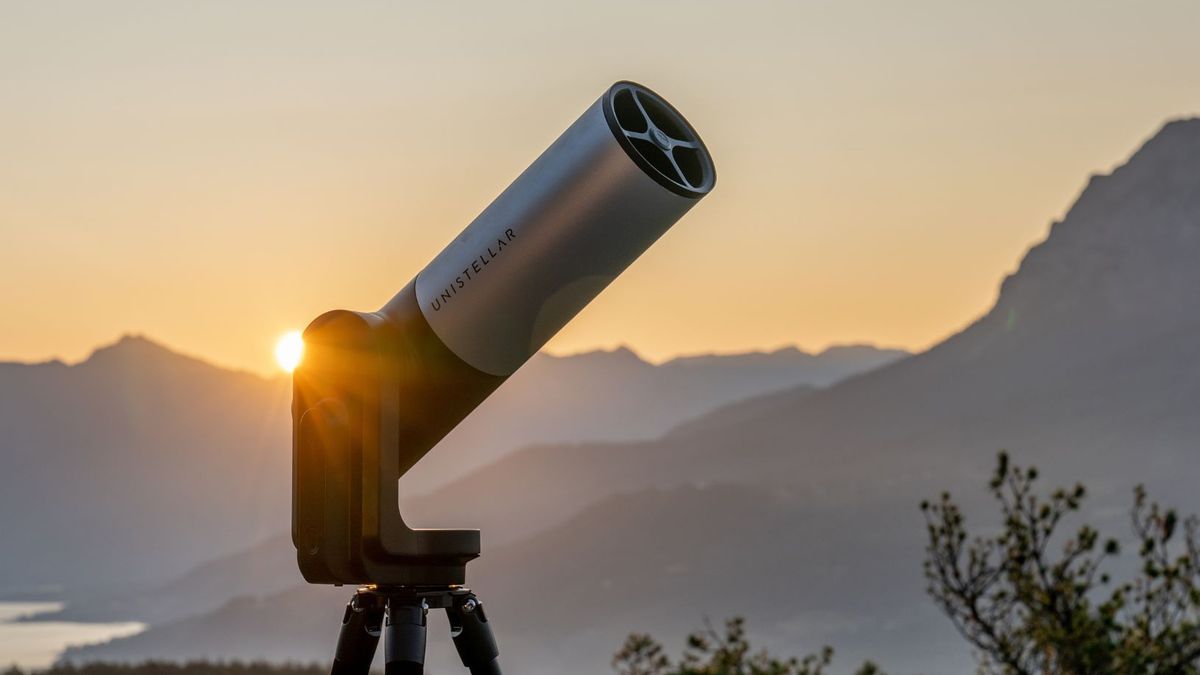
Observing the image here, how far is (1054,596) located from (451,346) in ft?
25.7

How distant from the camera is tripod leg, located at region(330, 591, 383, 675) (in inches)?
203

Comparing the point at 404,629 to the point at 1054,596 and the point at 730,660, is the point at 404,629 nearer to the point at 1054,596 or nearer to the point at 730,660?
the point at 1054,596

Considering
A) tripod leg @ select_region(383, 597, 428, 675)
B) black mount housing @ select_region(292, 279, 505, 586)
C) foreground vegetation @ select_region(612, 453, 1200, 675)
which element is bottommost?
tripod leg @ select_region(383, 597, 428, 675)

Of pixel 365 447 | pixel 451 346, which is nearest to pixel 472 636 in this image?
pixel 365 447

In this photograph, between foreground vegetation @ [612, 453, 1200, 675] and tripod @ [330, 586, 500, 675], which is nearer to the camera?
tripod @ [330, 586, 500, 675]

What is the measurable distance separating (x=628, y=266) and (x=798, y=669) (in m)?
8.46

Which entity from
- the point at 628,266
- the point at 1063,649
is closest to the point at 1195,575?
the point at 1063,649

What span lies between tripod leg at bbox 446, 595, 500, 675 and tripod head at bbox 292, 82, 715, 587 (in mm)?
100

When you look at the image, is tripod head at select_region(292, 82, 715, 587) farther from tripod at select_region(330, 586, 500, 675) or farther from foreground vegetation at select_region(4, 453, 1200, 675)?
foreground vegetation at select_region(4, 453, 1200, 675)

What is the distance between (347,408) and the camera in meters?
5.27

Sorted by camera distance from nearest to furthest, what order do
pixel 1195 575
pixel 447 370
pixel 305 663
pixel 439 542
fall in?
pixel 439 542
pixel 447 370
pixel 1195 575
pixel 305 663

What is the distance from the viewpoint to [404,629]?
5.10 metres

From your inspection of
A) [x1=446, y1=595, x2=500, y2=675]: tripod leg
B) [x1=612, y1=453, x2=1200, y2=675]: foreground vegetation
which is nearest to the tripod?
[x1=446, y1=595, x2=500, y2=675]: tripod leg

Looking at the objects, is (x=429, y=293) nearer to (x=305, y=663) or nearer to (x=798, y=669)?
(x=798, y=669)
